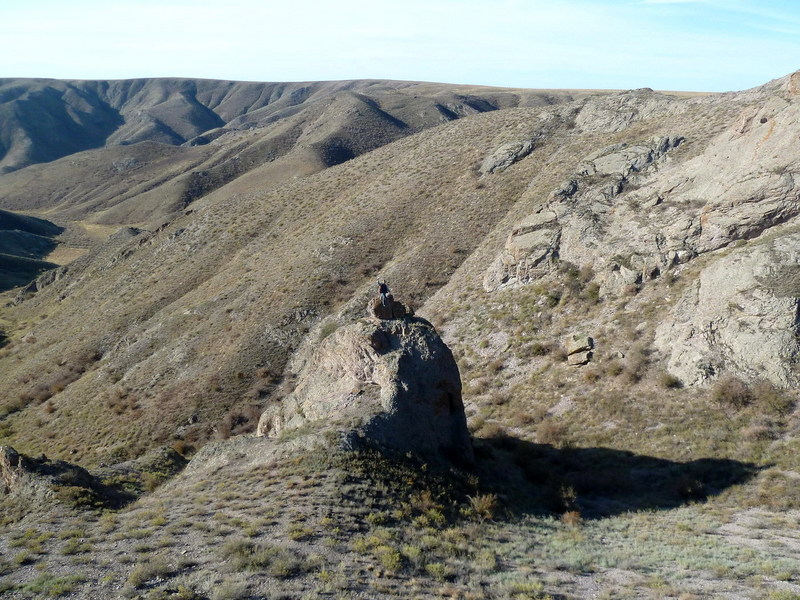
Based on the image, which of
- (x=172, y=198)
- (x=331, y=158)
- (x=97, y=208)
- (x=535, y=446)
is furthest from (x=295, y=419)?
(x=97, y=208)

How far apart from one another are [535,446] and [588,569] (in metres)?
8.63

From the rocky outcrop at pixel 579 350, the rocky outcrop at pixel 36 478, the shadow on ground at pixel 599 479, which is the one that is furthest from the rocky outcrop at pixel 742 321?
the rocky outcrop at pixel 36 478

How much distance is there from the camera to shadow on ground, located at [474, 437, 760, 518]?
619 inches

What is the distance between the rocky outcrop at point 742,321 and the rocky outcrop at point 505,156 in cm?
2920

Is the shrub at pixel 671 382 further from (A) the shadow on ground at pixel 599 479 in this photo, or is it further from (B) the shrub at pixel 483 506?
(B) the shrub at pixel 483 506

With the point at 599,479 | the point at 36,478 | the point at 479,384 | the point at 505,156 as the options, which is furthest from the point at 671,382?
the point at 505,156

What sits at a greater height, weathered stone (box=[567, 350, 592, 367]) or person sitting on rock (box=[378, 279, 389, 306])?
person sitting on rock (box=[378, 279, 389, 306])

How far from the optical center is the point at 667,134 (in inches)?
1496

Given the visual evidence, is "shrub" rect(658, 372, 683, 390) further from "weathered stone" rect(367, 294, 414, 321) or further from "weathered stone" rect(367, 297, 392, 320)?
"weathered stone" rect(367, 297, 392, 320)

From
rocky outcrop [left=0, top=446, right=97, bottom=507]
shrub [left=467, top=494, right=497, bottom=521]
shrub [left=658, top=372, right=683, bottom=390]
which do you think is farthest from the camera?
shrub [left=658, top=372, right=683, bottom=390]

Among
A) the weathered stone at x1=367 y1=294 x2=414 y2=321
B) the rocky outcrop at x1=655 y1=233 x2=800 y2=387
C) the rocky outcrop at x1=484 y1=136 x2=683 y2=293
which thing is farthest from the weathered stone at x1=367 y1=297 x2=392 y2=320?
the rocky outcrop at x1=484 y1=136 x2=683 y2=293

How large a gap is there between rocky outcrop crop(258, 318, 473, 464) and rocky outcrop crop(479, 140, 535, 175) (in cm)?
3342

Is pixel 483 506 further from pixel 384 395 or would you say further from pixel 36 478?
pixel 36 478

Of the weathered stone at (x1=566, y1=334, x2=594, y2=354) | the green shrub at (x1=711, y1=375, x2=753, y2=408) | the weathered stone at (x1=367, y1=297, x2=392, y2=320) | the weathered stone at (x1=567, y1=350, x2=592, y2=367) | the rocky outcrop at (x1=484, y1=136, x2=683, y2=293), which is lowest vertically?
the green shrub at (x1=711, y1=375, x2=753, y2=408)
